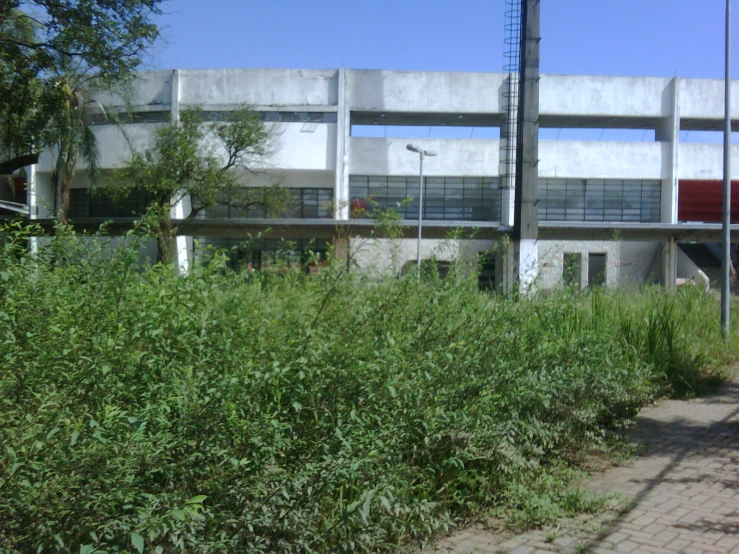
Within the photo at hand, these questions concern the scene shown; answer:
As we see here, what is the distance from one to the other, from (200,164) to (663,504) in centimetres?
2925

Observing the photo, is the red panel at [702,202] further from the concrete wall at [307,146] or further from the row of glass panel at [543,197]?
the concrete wall at [307,146]

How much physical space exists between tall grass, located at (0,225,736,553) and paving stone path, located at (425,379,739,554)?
33 centimetres

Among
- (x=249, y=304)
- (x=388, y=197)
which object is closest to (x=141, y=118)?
(x=388, y=197)

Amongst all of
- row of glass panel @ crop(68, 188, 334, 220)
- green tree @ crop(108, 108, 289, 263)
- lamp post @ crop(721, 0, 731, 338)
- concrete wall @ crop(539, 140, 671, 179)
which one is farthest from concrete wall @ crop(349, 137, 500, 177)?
lamp post @ crop(721, 0, 731, 338)

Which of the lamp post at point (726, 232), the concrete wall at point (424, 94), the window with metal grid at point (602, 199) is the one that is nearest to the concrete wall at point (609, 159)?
the window with metal grid at point (602, 199)

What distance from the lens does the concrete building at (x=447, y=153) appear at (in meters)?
37.4

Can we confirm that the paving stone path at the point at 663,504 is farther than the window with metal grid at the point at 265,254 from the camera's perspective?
No

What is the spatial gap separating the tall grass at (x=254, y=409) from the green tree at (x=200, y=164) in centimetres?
2654

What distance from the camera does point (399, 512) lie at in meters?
4.71

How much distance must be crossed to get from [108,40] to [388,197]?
82.1ft

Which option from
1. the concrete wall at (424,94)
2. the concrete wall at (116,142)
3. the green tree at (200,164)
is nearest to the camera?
the green tree at (200,164)

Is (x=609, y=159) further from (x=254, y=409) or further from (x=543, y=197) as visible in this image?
(x=254, y=409)

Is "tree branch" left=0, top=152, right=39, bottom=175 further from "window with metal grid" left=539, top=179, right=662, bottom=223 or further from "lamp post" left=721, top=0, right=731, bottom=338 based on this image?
"window with metal grid" left=539, top=179, right=662, bottom=223

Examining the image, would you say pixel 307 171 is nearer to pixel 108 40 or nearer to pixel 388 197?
A: pixel 388 197
